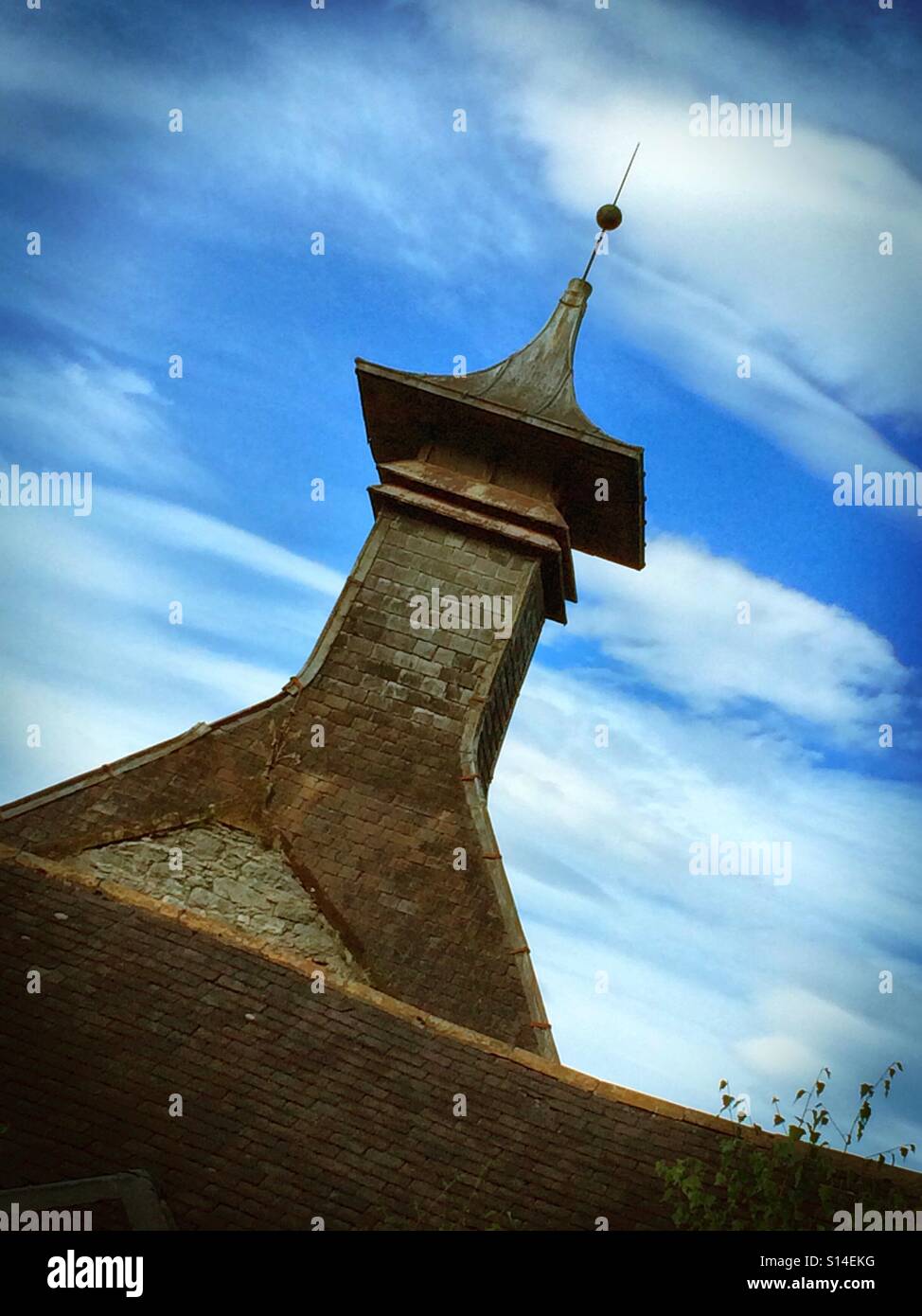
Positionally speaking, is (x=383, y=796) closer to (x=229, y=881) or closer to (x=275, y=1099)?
(x=229, y=881)

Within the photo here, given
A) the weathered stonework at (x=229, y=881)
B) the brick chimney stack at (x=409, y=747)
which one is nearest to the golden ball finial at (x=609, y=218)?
the brick chimney stack at (x=409, y=747)

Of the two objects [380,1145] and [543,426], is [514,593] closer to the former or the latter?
[543,426]

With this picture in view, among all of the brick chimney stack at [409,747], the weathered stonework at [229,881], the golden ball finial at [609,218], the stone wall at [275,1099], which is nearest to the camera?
the stone wall at [275,1099]

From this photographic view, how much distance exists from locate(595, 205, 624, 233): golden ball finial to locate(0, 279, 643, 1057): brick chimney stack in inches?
90.8

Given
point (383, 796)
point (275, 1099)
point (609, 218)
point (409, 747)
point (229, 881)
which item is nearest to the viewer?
point (275, 1099)

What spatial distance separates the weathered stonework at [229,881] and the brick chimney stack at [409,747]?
2cm

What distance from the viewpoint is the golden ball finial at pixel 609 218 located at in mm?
17484

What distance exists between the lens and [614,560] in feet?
55.9

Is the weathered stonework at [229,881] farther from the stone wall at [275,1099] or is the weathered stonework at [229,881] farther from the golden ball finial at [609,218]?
the golden ball finial at [609,218]

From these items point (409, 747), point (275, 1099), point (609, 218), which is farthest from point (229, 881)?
point (609, 218)

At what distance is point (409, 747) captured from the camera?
13117 mm

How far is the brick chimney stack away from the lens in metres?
11.7

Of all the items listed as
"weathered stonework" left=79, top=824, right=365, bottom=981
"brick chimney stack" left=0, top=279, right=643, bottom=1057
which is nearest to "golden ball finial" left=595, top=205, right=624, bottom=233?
"brick chimney stack" left=0, top=279, right=643, bottom=1057

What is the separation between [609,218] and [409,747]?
9.44 m
